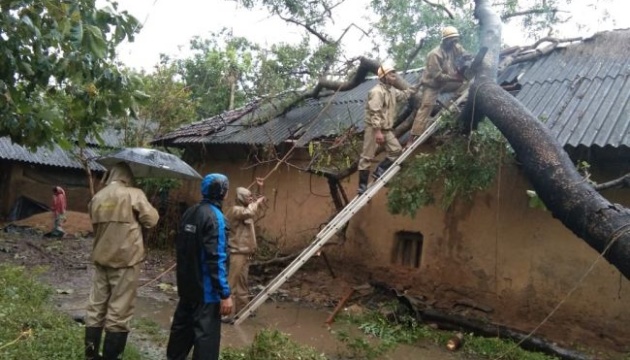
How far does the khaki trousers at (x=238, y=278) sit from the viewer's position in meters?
6.92

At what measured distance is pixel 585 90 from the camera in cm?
711

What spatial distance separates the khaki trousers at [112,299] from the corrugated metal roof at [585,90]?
4898 mm

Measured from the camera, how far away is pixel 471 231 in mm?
7305

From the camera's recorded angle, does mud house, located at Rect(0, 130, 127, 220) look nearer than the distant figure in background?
No

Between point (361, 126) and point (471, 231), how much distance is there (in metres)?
2.59

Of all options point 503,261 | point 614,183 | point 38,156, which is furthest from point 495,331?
point 38,156

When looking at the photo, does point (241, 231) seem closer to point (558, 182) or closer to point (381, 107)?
point (381, 107)

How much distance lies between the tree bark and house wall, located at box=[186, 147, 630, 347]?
1706 mm

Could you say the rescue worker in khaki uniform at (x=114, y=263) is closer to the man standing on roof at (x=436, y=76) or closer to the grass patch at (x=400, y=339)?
the grass patch at (x=400, y=339)

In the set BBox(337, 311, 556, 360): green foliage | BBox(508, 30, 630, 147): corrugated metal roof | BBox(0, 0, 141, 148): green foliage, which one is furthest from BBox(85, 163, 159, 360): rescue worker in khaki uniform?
BBox(508, 30, 630, 147): corrugated metal roof

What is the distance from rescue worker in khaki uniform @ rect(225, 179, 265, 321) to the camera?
6.86 m

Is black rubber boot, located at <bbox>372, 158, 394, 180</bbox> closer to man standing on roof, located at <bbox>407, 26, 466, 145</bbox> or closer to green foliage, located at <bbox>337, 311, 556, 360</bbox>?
man standing on roof, located at <bbox>407, 26, 466, 145</bbox>

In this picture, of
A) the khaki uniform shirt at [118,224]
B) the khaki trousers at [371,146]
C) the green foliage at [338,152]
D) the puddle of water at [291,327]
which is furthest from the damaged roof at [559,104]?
the khaki uniform shirt at [118,224]

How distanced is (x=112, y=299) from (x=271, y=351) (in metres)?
1.46
